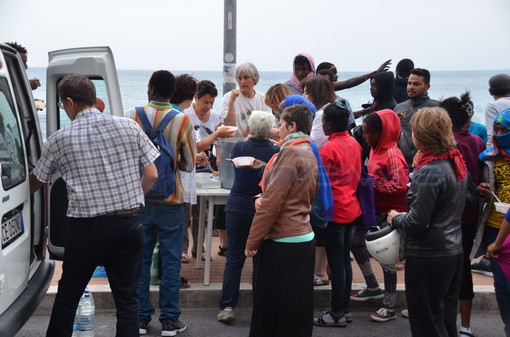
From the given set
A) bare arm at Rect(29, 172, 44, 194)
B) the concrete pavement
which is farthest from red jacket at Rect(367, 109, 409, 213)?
bare arm at Rect(29, 172, 44, 194)

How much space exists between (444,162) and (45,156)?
242 centimetres

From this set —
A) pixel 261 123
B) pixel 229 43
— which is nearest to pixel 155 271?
pixel 261 123

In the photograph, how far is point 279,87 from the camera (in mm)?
7359

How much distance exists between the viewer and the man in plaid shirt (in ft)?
13.8

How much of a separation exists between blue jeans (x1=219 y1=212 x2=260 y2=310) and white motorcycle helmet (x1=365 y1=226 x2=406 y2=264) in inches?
46.5

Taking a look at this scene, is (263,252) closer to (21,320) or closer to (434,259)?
(434,259)

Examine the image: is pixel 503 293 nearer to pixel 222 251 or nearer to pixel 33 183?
pixel 33 183

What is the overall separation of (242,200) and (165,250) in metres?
0.71

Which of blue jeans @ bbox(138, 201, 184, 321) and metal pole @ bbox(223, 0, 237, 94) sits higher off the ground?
metal pole @ bbox(223, 0, 237, 94)

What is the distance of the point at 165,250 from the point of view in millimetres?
5547

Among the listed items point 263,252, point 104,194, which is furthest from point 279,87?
point 104,194

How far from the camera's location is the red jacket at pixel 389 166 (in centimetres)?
592

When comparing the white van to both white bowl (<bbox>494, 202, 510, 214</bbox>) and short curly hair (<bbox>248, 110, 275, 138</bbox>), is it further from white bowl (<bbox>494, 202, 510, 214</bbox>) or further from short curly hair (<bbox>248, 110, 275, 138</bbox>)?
white bowl (<bbox>494, 202, 510, 214</bbox>)

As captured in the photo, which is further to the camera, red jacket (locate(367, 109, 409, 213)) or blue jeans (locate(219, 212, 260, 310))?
red jacket (locate(367, 109, 409, 213))
